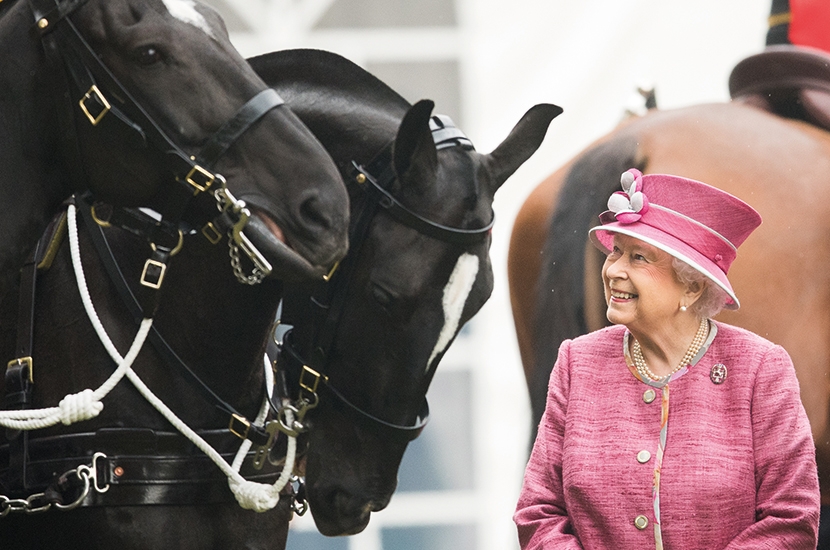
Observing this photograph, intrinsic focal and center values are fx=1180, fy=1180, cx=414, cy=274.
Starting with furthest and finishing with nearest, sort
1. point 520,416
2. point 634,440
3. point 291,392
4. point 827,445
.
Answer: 1. point 520,416
2. point 827,445
3. point 291,392
4. point 634,440

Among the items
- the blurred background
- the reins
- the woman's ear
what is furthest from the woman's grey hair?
the blurred background

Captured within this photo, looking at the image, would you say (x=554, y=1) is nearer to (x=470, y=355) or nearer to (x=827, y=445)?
(x=470, y=355)

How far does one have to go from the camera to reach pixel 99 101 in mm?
1873

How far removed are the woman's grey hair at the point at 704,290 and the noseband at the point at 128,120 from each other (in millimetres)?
655

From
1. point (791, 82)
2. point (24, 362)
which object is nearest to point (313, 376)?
point (24, 362)

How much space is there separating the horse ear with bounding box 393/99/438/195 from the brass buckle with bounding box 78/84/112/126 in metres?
0.61

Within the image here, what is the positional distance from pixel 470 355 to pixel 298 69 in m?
2.24

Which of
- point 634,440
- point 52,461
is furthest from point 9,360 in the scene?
point 634,440

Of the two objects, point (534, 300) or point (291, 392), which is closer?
point (291, 392)

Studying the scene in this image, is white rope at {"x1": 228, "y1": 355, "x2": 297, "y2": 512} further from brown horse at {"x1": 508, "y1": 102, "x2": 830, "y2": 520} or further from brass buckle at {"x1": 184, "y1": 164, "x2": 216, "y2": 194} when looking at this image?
brown horse at {"x1": 508, "y1": 102, "x2": 830, "y2": 520}

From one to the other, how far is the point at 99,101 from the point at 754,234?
164 centimetres

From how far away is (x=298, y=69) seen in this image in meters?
2.50

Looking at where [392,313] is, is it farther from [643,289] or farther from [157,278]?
[643,289]

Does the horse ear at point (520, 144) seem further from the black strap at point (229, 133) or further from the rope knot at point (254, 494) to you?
the rope knot at point (254, 494)
